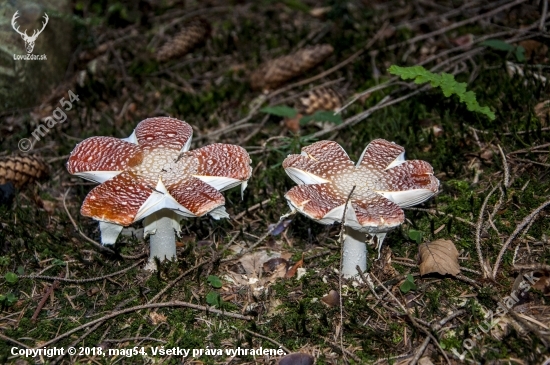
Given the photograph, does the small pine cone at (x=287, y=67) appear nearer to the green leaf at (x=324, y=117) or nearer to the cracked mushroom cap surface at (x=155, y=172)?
the green leaf at (x=324, y=117)

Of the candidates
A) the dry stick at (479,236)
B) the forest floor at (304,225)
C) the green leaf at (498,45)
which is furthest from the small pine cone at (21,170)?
the green leaf at (498,45)

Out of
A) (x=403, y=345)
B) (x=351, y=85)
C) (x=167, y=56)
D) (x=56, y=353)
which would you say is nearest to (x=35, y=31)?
(x=167, y=56)

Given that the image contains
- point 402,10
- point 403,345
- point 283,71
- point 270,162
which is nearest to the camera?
point 403,345

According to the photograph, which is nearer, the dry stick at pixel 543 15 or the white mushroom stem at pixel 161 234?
the white mushroom stem at pixel 161 234

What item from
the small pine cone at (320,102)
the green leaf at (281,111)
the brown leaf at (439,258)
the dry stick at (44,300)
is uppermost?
the green leaf at (281,111)

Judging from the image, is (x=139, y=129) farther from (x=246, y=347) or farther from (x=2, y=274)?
(x=246, y=347)

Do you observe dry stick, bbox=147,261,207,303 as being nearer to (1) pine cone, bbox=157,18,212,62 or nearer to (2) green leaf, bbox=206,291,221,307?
(2) green leaf, bbox=206,291,221,307
